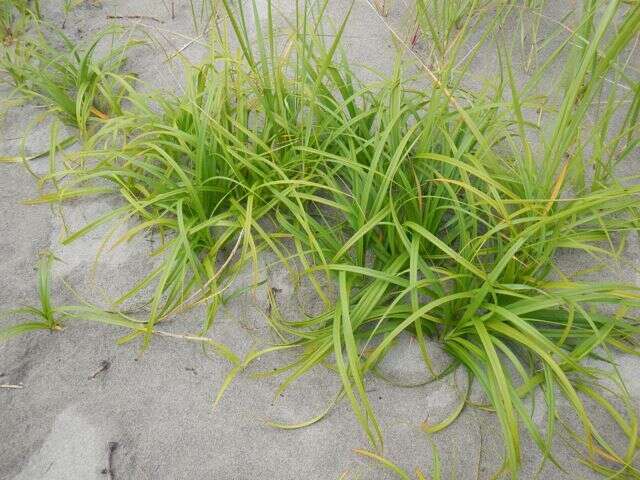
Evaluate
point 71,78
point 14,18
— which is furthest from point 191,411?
point 14,18

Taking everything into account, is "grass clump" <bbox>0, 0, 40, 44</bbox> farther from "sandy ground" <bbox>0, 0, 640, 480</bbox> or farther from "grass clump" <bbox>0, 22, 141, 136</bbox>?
"sandy ground" <bbox>0, 0, 640, 480</bbox>

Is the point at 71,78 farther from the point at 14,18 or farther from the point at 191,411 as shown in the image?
the point at 191,411

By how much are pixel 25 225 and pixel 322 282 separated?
0.96 metres

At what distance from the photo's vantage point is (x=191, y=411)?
1.35 m

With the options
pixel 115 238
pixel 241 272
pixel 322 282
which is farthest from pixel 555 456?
pixel 115 238

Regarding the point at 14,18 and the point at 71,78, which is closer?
the point at 71,78

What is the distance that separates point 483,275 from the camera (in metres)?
1.27

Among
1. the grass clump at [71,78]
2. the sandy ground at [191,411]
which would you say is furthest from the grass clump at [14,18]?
the sandy ground at [191,411]

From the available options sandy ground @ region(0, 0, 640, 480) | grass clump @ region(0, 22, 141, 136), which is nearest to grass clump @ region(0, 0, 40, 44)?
grass clump @ region(0, 22, 141, 136)

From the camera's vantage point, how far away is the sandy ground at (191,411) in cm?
127

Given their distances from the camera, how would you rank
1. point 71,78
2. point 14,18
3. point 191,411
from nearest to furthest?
1. point 191,411
2. point 71,78
3. point 14,18

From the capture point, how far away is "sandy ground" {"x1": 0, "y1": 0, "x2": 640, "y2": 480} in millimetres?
1267

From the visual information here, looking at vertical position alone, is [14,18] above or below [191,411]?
above

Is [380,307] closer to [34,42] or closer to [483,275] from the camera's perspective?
[483,275]
